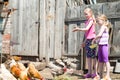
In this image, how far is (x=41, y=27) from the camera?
9.12m

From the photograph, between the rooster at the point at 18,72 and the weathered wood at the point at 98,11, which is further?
the weathered wood at the point at 98,11

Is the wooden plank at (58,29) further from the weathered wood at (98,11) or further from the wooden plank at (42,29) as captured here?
the wooden plank at (42,29)

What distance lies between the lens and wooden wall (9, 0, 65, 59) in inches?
358

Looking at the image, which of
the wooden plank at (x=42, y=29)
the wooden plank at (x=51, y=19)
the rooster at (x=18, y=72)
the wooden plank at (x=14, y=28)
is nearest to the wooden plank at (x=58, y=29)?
the wooden plank at (x=51, y=19)

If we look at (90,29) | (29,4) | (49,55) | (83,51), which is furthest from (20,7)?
(90,29)

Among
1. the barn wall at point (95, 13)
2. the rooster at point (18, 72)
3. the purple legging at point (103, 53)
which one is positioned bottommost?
the rooster at point (18, 72)

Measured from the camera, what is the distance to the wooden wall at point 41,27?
9.09 metres

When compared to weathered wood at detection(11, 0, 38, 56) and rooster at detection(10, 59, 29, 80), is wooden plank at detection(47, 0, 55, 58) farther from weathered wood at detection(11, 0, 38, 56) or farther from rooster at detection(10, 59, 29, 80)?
rooster at detection(10, 59, 29, 80)

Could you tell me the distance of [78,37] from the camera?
8938mm

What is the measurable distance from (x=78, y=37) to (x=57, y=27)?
2.14 ft

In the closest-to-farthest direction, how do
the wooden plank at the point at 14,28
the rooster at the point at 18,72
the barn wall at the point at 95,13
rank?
1. the rooster at the point at 18,72
2. the barn wall at the point at 95,13
3. the wooden plank at the point at 14,28

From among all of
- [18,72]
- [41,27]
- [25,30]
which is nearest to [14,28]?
[25,30]

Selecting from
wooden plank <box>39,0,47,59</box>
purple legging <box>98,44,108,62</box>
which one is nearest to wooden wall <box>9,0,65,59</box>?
wooden plank <box>39,0,47,59</box>

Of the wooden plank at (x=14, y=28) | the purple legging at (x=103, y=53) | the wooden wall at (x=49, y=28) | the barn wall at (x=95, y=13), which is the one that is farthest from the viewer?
Answer: the wooden plank at (x=14, y=28)
